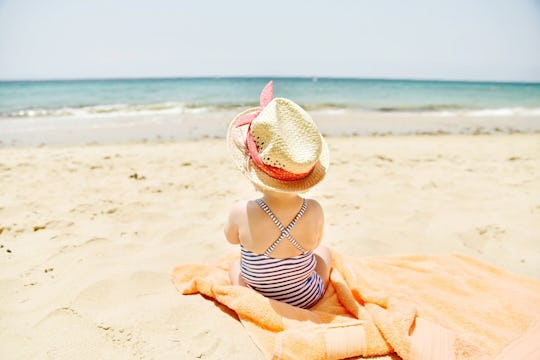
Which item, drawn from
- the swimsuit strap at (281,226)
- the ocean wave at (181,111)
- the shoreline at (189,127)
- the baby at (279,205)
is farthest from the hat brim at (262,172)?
the ocean wave at (181,111)

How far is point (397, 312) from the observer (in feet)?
6.60

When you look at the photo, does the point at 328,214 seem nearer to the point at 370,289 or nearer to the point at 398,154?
the point at 370,289

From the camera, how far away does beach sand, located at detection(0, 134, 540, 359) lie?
80.4 inches

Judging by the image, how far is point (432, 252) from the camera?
3109mm

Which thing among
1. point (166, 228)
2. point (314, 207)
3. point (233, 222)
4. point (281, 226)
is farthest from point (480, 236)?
point (166, 228)

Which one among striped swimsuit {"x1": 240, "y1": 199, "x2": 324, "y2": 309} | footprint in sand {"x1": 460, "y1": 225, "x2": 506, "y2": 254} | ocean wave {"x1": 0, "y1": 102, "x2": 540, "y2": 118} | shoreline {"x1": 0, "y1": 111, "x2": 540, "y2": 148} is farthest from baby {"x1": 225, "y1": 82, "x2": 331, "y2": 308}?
ocean wave {"x1": 0, "y1": 102, "x2": 540, "y2": 118}

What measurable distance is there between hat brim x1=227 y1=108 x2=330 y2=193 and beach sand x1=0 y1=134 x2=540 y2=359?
0.83 metres

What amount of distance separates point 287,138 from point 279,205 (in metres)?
0.39

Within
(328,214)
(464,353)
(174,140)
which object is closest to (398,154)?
(328,214)

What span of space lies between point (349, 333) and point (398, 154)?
17.0 feet

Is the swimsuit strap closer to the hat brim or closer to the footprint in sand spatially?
the hat brim

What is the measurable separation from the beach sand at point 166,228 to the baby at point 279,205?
0.35m

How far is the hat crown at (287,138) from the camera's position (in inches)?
70.8

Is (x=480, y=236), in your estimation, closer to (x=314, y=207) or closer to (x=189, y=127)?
(x=314, y=207)
